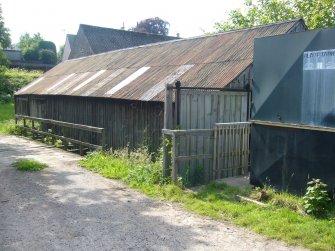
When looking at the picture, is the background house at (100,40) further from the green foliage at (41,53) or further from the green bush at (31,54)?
the green bush at (31,54)

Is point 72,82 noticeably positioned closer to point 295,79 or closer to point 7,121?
point 7,121

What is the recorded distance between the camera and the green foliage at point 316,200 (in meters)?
6.05

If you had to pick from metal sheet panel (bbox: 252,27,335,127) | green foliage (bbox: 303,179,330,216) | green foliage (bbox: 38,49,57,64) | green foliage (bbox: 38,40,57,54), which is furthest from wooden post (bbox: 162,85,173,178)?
green foliage (bbox: 38,40,57,54)

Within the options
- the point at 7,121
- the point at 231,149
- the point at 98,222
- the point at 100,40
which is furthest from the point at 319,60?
the point at 100,40

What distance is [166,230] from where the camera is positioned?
5.86m

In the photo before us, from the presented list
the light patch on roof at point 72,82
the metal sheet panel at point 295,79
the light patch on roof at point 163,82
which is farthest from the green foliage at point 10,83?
the metal sheet panel at point 295,79

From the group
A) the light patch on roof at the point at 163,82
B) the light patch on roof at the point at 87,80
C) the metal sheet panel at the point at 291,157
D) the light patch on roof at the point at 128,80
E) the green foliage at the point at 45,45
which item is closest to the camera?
the metal sheet panel at the point at 291,157

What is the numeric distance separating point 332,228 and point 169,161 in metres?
4.00

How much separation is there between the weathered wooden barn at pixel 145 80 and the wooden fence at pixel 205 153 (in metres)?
1.58

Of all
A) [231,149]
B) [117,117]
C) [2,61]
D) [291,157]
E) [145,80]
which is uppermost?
[2,61]

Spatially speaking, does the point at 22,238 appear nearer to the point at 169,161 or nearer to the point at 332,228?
the point at 169,161

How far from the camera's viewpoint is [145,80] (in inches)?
509

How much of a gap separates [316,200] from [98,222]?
356 cm

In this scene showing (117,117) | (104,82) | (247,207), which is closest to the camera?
(247,207)
